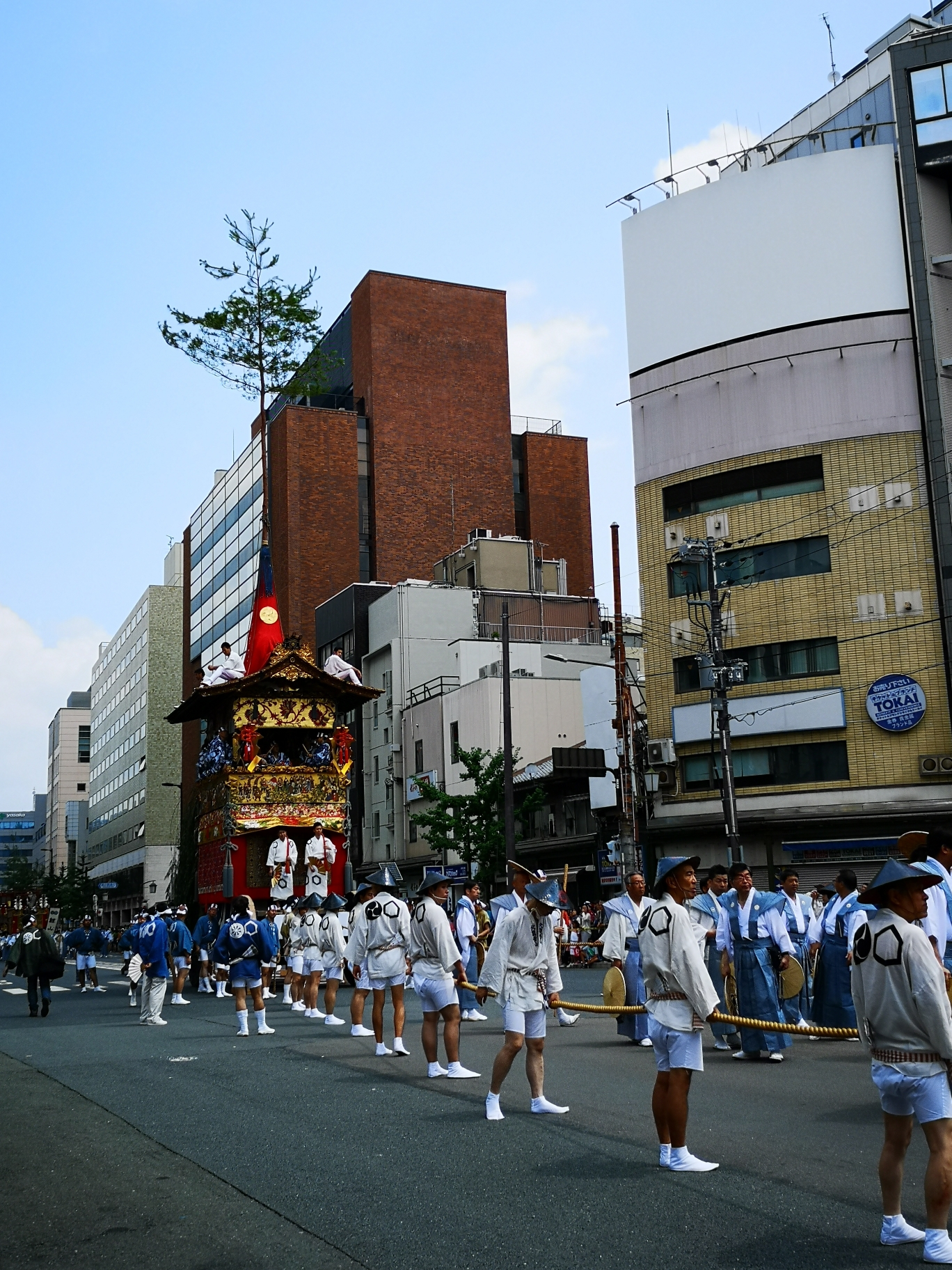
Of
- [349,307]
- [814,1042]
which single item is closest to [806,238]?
[814,1042]

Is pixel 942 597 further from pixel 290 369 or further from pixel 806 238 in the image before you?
pixel 290 369

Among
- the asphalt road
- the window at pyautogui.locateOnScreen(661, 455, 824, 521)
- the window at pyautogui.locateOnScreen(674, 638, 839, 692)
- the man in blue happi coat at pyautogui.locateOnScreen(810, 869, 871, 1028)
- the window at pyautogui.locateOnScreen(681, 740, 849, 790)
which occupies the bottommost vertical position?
the asphalt road

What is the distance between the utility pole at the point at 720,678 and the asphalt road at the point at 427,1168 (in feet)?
50.4

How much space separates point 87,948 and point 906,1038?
2677cm

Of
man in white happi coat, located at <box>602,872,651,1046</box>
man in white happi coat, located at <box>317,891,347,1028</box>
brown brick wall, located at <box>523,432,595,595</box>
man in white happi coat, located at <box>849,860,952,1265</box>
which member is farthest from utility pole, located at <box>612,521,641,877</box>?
brown brick wall, located at <box>523,432,595,595</box>

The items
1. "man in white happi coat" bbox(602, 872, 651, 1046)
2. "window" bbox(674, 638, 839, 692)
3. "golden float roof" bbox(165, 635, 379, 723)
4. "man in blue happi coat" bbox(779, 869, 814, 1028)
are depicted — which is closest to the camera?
"man in white happi coat" bbox(602, 872, 651, 1046)

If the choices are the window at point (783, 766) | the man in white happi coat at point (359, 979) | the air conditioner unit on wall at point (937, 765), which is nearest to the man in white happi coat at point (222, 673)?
the man in white happi coat at point (359, 979)

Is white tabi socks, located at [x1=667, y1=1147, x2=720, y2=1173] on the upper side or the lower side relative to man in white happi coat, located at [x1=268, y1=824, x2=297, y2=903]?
lower

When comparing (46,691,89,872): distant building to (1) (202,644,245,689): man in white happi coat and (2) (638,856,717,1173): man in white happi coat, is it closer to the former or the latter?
(1) (202,644,245,689): man in white happi coat

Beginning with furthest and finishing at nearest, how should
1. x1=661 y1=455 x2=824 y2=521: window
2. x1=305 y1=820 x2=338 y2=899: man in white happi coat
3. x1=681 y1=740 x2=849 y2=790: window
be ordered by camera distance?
x1=661 y1=455 x2=824 y2=521: window, x1=681 y1=740 x2=849 y2=790: window, x1=305 y1=820 x2=338 y2=899: man in white happi coat

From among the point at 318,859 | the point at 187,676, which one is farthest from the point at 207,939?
the point at 187,676

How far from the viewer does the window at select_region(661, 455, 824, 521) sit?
123 feet

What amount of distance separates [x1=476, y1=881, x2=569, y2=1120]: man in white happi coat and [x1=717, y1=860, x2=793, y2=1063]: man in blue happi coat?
13.0 feet

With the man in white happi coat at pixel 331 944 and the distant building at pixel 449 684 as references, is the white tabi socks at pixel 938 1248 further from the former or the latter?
the distant building at pixel 449 684
